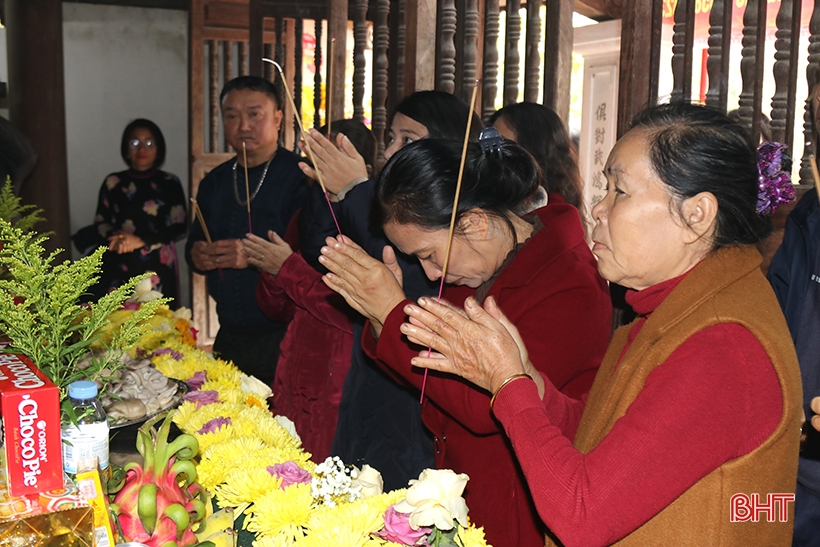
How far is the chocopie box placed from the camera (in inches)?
42.5

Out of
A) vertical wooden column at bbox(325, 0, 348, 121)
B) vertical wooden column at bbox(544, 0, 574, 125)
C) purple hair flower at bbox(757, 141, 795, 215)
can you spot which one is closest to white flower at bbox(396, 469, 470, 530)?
purple hair flower at bbox(757, 141, 795, 215)

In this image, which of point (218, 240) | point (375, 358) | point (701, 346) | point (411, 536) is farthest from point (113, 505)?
point (218, 240)

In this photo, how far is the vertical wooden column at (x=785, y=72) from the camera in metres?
1.98

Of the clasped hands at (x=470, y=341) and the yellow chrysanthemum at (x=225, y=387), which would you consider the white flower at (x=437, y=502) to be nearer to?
the clasped hands at (x=470, y=341)

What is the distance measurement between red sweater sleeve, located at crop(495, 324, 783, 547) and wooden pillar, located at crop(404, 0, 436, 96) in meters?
2.38

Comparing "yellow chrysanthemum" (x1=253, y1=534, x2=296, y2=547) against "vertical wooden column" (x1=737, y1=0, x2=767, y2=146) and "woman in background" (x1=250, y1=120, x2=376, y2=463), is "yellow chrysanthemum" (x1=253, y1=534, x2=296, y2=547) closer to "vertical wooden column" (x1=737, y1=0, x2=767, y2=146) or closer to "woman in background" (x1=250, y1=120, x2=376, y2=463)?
"woman in background" (x1=250, y1=120, x2=376, y2=463)

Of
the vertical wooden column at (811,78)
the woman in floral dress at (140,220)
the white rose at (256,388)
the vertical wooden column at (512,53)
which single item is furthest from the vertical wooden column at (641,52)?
the woman in floral dress at (140,220)

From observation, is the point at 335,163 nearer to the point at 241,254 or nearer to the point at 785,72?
the point at 241,254

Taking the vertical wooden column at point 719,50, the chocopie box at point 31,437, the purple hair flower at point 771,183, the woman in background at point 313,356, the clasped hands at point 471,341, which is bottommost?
the woman in background at point 313,356

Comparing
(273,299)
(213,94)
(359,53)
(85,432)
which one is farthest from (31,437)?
(213,94)

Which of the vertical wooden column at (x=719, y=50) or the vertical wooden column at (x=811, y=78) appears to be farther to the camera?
the vertical wooden column at (x=719, y=50)

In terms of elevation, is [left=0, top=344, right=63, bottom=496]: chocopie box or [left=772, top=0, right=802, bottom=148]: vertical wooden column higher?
[left=772, top=0, right=802, bottom=148]: vertical wooden column

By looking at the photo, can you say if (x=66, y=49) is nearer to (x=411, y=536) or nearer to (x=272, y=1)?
(x=272, y=1)

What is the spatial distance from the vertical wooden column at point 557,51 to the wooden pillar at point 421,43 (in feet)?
1.79
